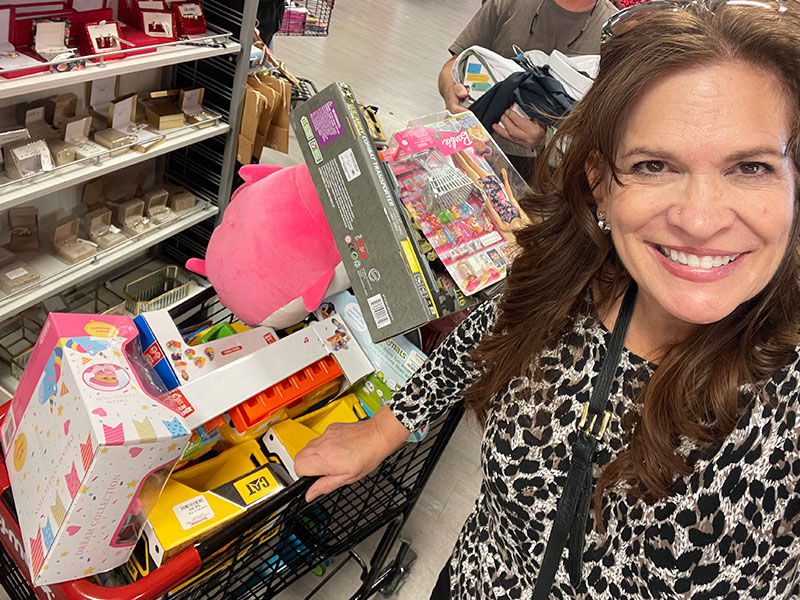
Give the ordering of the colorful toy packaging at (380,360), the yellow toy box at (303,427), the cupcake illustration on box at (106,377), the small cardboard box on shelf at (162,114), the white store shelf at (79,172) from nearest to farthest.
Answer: the cupcake illustration on box at (106,377) → the yellow toy box at (303,427) → the colorful toy packaging at (380,360) → the white store shelf at (79,172) → the small cardboard box on shelf at (162,114)

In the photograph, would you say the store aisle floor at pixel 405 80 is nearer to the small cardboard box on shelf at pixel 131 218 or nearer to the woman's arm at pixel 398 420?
the woman's arm at pixel 398 420

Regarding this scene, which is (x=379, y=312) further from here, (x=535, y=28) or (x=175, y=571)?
(x=535, y=28)

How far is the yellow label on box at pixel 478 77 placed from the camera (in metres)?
2.15

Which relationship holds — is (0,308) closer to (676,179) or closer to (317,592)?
(317,592)

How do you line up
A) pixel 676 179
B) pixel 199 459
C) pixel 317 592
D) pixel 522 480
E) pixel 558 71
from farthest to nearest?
pixel 317 592, pixel 558 71, pixel 199 459, pixel 522 480, pixel 676 179

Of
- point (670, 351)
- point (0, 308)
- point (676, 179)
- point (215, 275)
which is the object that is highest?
point (676, 179)

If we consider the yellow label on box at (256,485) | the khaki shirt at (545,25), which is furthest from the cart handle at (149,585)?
the khaki shirt at (545,25)

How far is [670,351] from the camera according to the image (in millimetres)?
979

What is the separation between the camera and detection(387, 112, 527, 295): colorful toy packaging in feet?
4.65

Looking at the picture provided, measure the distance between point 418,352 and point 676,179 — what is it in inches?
31.3

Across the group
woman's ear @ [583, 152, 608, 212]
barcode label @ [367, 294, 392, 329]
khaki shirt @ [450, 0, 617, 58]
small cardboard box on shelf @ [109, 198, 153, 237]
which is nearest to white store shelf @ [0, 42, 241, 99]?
small cardboard box on shelf @ [109, 198, 153, 237]

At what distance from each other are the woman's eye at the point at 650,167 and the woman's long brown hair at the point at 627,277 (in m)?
0.03

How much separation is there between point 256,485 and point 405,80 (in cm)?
578

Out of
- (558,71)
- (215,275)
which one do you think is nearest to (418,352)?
(215,275)
